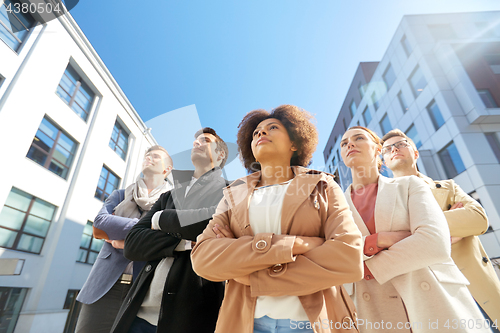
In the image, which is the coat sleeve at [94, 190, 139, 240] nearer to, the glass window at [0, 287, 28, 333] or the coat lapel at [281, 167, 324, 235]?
the coat lapel at [281, 167, 324, 235]

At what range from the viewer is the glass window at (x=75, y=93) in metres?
14.0

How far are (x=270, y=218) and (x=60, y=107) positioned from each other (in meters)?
15.6

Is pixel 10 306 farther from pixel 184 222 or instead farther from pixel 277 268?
pixel 277 268

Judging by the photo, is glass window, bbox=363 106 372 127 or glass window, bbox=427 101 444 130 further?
glass window, bbox=363 106 372 127

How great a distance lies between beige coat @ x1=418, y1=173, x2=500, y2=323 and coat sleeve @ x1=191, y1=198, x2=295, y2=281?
82.4 inches

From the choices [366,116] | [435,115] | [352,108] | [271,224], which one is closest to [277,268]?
[271,224]

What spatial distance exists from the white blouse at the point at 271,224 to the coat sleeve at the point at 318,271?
117 mm

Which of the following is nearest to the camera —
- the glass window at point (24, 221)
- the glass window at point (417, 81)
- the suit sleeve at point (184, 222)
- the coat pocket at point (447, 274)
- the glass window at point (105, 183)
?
the coat pocket at point (447, 274)

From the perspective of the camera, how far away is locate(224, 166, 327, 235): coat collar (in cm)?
169

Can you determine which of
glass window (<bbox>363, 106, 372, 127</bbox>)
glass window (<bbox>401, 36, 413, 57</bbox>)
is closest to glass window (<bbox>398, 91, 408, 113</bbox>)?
glass window (<bbox>401, 36, 413, 57</bbox>)

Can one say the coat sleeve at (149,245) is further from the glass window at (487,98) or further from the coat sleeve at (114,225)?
the glass window at (487,98)

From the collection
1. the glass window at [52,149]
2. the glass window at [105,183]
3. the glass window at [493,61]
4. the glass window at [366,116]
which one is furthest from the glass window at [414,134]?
the glass window at [52,149]

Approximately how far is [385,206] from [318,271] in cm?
109

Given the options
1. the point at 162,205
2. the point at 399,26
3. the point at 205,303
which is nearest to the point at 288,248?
the point at 205,303
